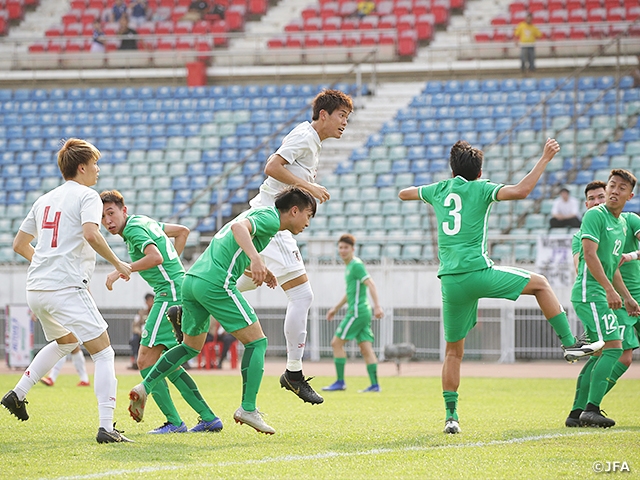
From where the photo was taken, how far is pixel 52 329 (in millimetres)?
7016

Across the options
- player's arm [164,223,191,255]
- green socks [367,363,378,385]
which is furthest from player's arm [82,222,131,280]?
green socks [367,363,378,385]

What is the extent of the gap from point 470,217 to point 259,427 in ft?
7.28

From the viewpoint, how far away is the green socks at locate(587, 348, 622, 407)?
786cm

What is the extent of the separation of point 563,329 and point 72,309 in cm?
361

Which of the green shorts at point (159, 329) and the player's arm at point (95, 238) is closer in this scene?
the player's arm at point (95, 238)

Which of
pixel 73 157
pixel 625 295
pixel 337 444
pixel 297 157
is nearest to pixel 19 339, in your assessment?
pixel 297 157

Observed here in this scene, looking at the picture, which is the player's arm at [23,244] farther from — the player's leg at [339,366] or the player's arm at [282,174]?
the player's leg at [339,366]

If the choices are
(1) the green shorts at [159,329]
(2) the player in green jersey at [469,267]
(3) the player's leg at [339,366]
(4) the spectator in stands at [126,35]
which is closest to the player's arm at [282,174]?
(2) the player in green jersey at [469,267]

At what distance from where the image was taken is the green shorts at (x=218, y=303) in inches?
270

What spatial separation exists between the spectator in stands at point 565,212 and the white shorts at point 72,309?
13.4m

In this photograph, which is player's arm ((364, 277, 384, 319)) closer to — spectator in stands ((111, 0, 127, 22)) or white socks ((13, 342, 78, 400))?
white socks ((13, 342, 78, 400))

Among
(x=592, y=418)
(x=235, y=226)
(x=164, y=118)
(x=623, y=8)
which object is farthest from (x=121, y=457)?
(x=623, y=8)

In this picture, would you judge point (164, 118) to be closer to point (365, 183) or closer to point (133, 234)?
point (365, 183)

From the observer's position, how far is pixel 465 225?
729cm
